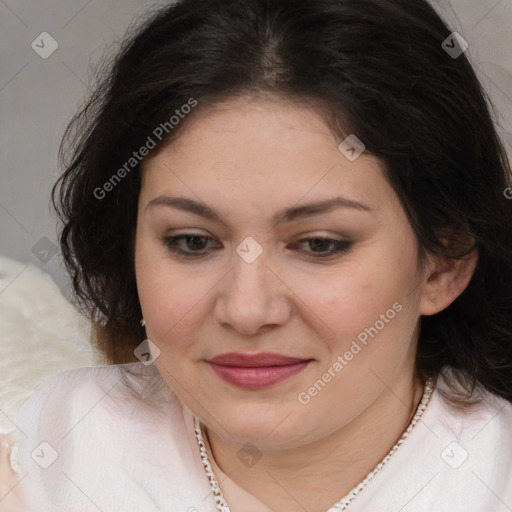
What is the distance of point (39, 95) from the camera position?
3.06 meters

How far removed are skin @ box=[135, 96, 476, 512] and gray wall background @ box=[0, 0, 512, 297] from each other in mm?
1190

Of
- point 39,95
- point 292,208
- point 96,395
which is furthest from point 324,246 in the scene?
point 39,95

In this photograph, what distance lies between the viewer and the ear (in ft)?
5.48

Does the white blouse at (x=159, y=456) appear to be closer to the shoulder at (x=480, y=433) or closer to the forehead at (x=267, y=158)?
the shoulder at (x=480, y=433)

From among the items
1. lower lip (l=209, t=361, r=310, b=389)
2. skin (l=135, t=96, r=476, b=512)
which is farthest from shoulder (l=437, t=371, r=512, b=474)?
lower lip (l=209, t=361, r=310, b=389)

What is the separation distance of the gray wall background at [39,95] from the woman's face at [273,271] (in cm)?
119

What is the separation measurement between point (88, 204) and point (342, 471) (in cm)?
67

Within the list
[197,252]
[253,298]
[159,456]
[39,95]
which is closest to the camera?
[253,298]

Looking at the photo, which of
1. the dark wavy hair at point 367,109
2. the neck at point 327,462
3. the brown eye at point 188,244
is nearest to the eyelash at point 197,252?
the brown eye at point 188,244

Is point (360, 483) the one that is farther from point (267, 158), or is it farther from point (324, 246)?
point (267, 158)

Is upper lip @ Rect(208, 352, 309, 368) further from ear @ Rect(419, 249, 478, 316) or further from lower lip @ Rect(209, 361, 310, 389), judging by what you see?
ear @ Rect(419, 249, 478, 316)

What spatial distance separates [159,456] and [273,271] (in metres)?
0.55

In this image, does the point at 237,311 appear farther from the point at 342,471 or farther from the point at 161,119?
the point at 342,471

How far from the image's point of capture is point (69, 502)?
1823 millimetres
